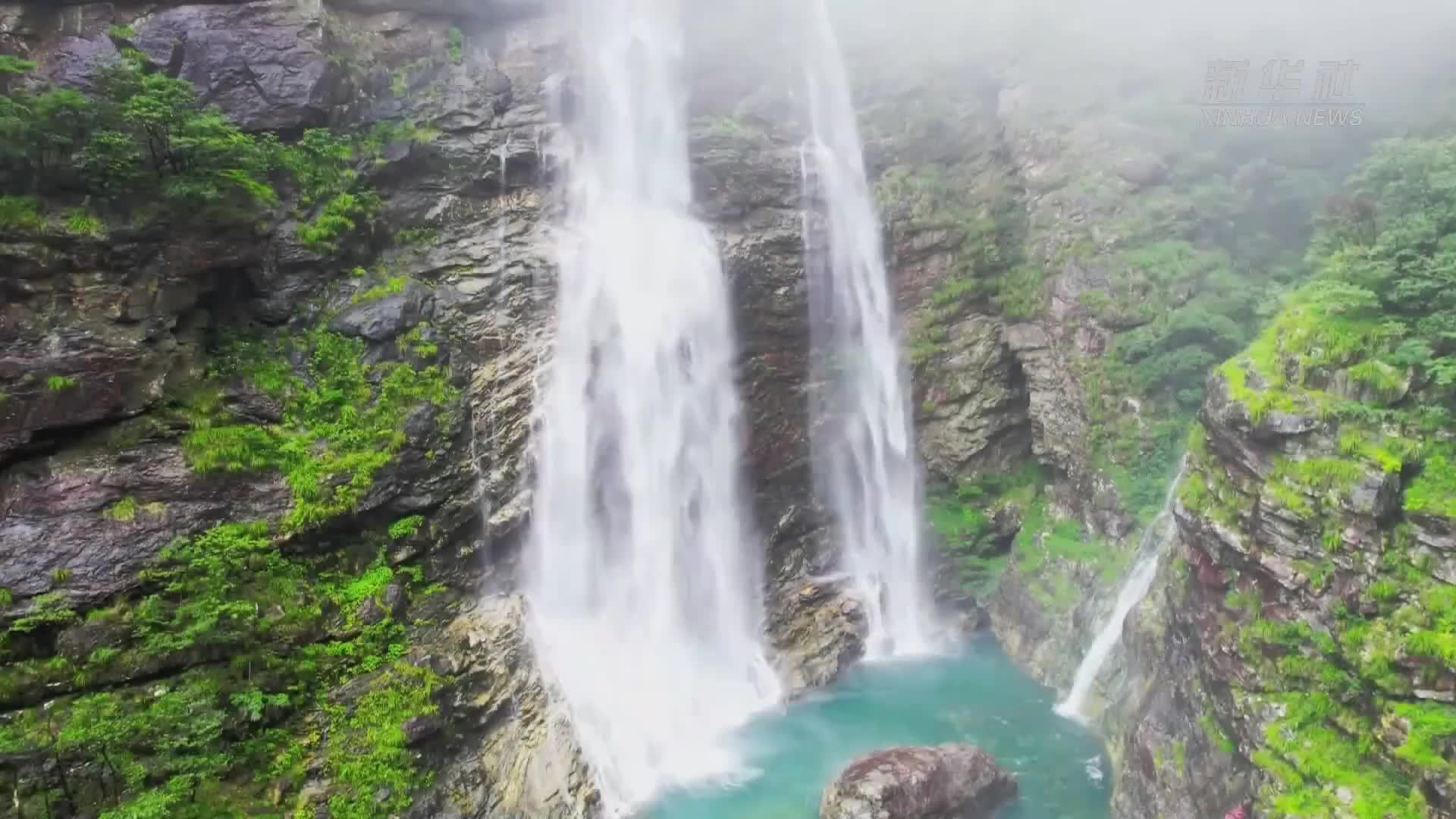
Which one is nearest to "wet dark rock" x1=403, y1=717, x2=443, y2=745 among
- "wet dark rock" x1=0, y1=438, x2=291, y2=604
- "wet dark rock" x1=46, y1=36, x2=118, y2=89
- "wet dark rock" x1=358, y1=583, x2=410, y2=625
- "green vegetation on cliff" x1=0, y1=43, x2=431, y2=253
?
"wet dark rock" x1=358, y1=583, x2=410, y2=625

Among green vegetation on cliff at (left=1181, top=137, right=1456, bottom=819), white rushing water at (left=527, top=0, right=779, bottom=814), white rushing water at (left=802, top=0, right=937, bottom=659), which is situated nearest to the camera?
green vegetation on cliff at (left=1181, top=137, right=1456, bottom=819)

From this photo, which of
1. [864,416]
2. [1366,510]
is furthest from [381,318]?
[1366,510]

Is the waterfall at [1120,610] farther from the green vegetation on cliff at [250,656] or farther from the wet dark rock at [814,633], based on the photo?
the green vegetation on cliff at [250,656]

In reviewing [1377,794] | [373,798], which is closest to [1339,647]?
[1377,794]

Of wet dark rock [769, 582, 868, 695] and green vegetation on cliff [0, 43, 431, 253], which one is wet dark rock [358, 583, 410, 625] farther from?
wet dark rock [769, 582, 868, 695]

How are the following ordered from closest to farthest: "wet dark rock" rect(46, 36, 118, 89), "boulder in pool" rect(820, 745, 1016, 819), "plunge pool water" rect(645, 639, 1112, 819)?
"boulder in pool" rect(820, 745, 1016, 819) → "plunge pool water" rect(645, 639, 1112, 819) → "wet dark rock" rect(46, 36, 118, 89)

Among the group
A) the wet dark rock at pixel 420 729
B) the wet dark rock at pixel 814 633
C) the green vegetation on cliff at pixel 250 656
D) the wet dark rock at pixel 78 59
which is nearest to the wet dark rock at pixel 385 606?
the green vegetation on cliff at pixel 250 656

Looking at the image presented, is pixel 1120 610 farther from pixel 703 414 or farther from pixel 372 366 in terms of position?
pixel 372 366
